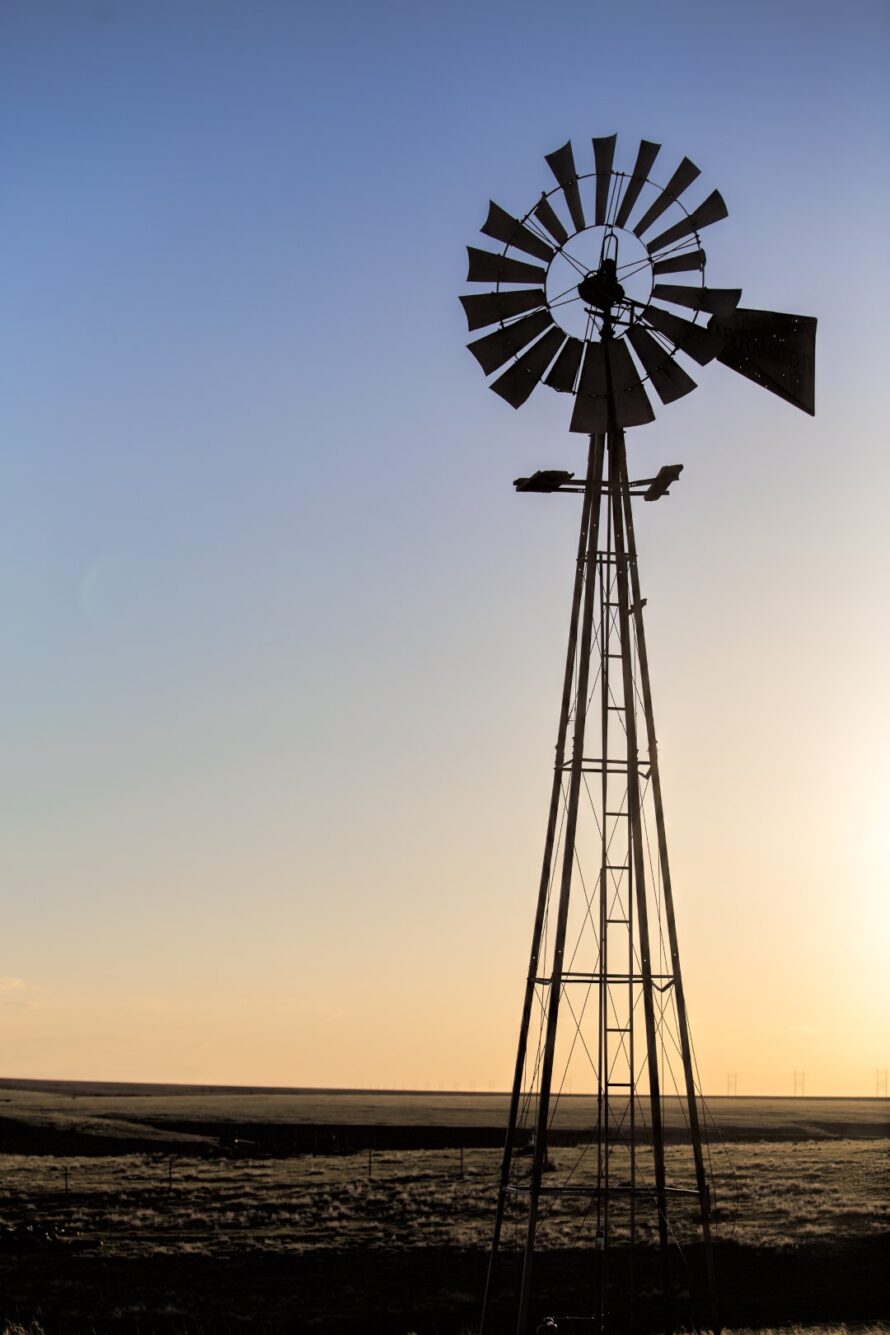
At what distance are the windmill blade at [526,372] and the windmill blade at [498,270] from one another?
571mm

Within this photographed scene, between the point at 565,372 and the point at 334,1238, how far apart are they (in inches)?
826

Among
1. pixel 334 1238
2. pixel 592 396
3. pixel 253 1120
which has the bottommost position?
pixel 334 1238

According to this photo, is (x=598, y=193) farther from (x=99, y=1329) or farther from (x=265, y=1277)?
(x=265, y=1277)

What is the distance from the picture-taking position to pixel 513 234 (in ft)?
48.3

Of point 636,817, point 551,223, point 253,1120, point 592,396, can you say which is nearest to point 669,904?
point 636,817

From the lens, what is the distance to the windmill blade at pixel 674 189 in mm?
14523

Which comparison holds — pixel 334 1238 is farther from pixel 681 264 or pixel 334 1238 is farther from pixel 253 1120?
pixel 253 1120

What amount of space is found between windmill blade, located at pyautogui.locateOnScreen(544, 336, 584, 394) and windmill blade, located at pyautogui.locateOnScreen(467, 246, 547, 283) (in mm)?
799

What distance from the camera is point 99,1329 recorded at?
2147 cm

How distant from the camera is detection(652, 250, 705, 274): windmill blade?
1477 centimetres

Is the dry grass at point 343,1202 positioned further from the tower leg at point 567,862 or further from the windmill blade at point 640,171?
the windmill blade at point 640,171

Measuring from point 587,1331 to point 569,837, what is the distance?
28.0 feet

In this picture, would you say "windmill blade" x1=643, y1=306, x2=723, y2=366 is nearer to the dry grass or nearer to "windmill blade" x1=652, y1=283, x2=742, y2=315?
"windmill blade" x1=652, y1=283, x2=742, y2=315

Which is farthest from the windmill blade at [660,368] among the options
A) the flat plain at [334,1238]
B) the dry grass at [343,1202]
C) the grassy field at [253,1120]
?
the grassy field at [253,1120]
